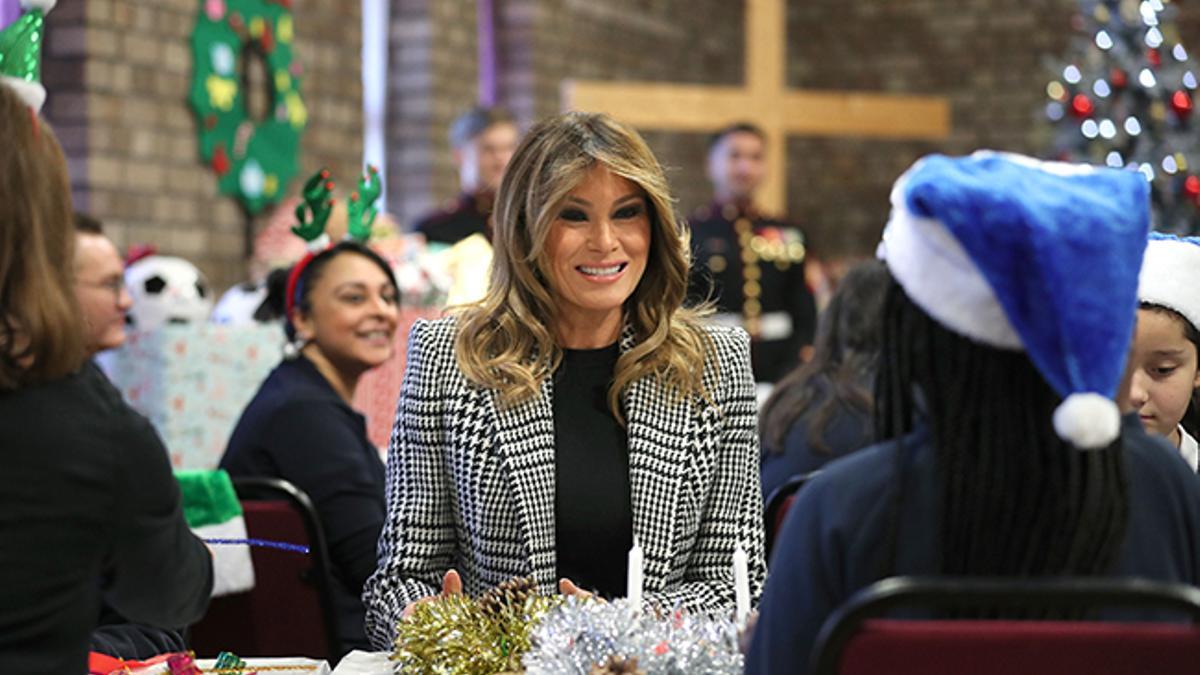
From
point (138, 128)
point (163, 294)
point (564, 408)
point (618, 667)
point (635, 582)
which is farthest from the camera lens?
point (138, 128)

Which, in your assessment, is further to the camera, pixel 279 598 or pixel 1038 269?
pixel 279 598

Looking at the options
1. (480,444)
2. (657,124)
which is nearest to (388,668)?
(480,444)

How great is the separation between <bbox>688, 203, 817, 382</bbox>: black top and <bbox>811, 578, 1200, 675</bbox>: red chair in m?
5.98

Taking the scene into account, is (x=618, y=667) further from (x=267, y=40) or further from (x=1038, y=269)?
(x=267, y=40)

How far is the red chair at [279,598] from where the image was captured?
10.3 ft

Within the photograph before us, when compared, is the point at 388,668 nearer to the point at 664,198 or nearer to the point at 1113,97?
the point at 664,198

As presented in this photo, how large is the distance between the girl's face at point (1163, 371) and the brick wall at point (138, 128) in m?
3.81

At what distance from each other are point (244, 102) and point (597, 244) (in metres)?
4.10

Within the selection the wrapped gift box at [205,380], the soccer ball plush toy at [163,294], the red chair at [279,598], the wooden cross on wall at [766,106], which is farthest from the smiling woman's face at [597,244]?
the wooden cross on wall at [766,106]

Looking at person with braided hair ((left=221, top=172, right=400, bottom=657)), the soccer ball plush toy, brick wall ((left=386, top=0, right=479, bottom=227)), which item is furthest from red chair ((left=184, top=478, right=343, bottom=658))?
brick wall ((left=386, top=0, right=479, bottom=227))

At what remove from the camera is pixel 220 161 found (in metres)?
6.22

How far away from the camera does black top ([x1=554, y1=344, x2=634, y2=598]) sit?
2.47 meters

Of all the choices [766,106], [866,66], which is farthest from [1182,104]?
[866,66]

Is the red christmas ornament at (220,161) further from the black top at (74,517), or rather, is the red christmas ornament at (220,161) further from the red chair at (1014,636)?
the red chair at (1014,636)
